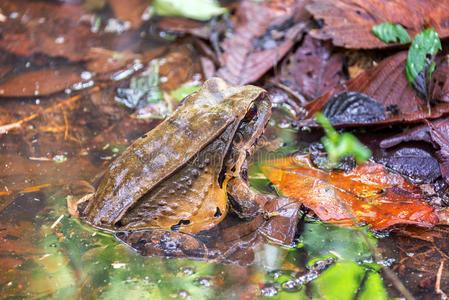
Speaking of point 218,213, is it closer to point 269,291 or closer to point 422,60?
point 269,291

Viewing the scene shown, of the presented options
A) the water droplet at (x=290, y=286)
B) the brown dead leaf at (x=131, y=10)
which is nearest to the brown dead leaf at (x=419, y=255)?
the water droplet at (x=290, y=286)

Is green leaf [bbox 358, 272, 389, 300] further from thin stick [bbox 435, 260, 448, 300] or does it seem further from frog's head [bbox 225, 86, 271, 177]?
frog's head [bbox 225, 86, 271, 177]

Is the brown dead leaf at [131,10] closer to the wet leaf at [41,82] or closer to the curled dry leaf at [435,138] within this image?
the wet leaf at [41,82]

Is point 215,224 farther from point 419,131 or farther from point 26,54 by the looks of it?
point 26,54

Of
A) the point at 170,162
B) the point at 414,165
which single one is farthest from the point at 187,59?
the point at 414,165

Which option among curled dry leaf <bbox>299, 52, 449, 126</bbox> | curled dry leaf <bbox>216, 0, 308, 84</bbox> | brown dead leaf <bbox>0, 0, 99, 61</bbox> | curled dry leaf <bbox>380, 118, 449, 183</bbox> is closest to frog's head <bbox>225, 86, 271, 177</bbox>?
curled dry leaf <bbox>299, 52, 449, 126</bbox>

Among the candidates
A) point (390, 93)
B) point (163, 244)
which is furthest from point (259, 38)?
point (163, 244)
